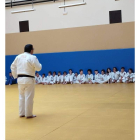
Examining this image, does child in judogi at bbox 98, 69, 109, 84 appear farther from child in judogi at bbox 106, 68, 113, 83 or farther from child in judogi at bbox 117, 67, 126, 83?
child in judogi at bbox 117, 67, 126, 83

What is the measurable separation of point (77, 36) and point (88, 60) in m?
1.85

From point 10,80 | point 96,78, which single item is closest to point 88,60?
point 96,78

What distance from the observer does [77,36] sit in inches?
589

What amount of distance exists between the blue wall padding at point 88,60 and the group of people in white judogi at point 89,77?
0.42m

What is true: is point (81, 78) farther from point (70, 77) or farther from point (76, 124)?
point (76, 124)

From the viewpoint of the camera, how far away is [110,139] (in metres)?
3.55

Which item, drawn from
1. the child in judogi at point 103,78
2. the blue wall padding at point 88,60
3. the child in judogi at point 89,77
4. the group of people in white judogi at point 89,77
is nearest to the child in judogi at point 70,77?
the group of people in white judogi at point 89,77

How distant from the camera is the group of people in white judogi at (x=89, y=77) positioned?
12938mm

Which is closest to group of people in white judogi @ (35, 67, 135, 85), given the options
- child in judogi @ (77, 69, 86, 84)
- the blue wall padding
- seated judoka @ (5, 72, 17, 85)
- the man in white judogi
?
child in judogi @ (77, 69, 86, 84)

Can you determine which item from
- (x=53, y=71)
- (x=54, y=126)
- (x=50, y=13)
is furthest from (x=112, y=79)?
(x=54, y=126)

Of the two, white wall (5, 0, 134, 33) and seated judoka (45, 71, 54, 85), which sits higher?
white wall (5, 0, 134, 33)

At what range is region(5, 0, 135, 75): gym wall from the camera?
Answer: 13773 mm
